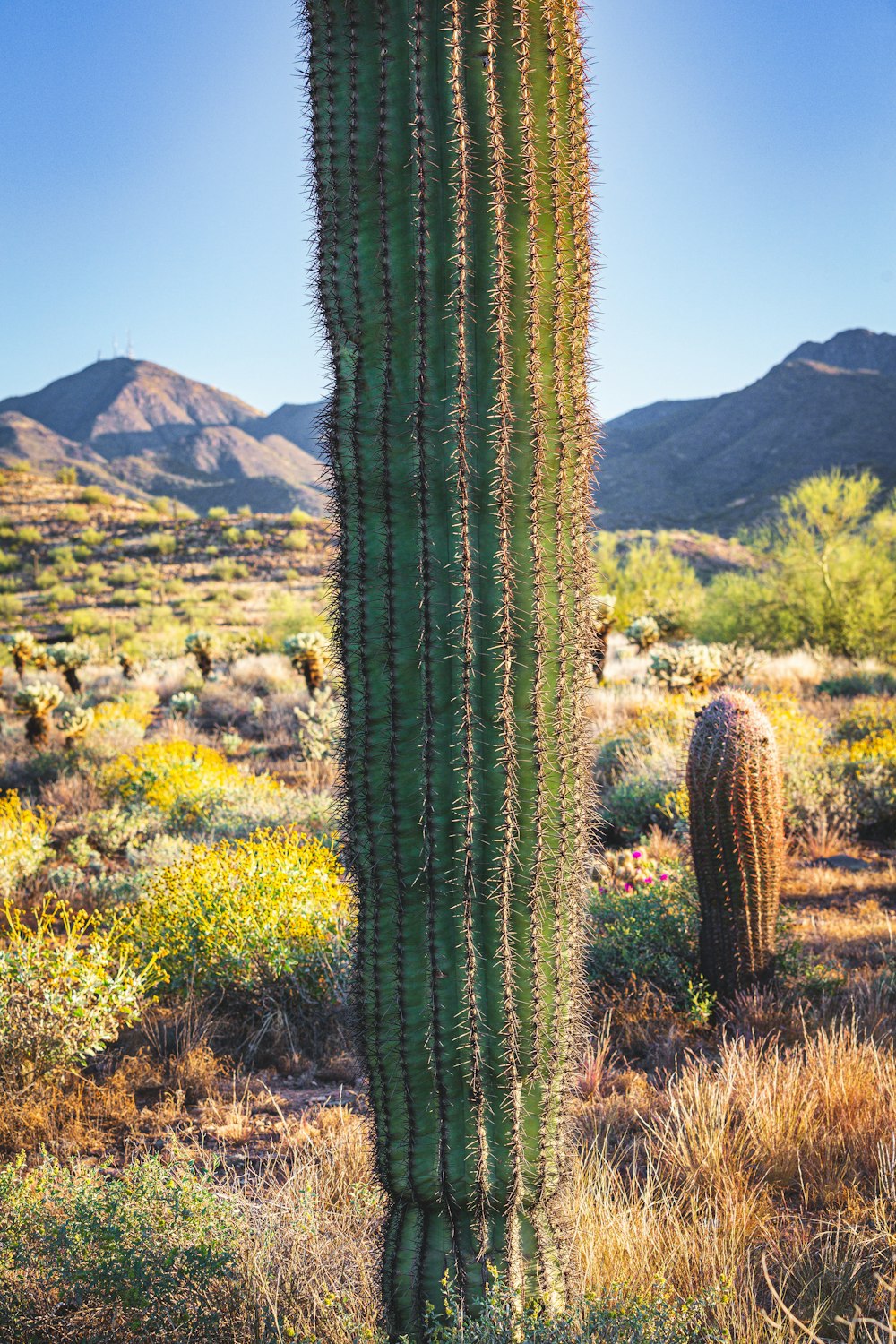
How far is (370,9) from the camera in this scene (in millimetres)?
2250

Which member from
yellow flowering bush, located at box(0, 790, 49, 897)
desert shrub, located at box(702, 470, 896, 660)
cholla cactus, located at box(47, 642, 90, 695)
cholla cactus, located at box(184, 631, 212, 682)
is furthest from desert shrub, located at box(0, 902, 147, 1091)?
desert shrub, located at box(702, 470, 896, 660)

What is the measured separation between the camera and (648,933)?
19.2 feet

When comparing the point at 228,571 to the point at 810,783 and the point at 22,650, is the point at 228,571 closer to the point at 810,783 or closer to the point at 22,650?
the point at 22,650

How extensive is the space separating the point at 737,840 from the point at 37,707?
10.4 metres

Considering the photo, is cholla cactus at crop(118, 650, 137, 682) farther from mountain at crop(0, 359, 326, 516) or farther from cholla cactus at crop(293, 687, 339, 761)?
mountain at crop(0, 359, 326, 516)

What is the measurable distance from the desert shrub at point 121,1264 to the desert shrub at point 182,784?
622 cm

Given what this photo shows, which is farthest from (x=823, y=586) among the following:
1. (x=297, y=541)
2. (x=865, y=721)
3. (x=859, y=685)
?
(x=297, y=541)

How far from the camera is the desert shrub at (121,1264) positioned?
2654 mm

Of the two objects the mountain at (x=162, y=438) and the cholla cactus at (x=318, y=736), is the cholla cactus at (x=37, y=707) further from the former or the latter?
the mountain at (x=162, y=438)

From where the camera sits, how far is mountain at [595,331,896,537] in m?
65.9

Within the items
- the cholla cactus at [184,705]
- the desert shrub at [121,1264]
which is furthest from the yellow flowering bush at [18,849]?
the cholla cactus at [184,705]

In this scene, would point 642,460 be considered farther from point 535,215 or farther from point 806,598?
point 535,215

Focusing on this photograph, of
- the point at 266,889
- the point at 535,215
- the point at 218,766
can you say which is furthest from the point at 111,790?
the point at 535,215

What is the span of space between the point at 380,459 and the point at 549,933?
1363 mm
